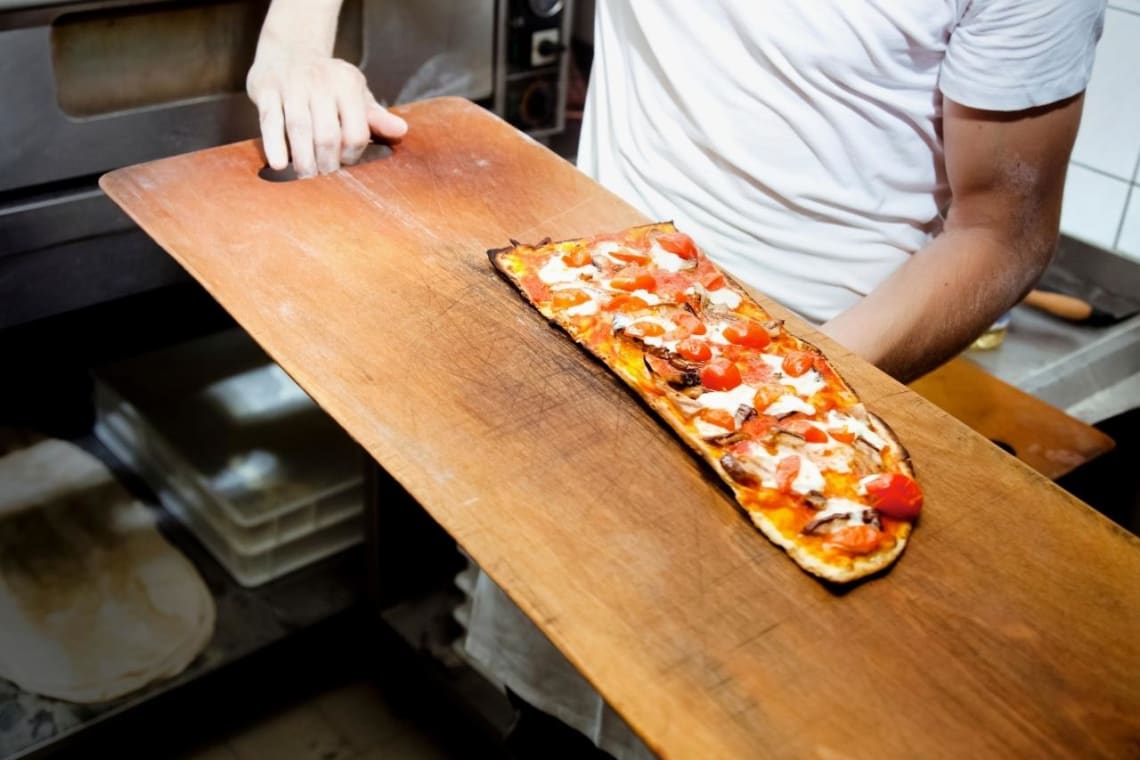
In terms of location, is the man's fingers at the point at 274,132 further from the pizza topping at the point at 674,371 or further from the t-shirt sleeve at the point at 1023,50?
the t-shirt sleeve at the point at 1023,50

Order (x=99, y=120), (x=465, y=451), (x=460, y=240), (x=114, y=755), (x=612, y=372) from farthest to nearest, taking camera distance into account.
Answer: (x=114, y=755) < (x=99, y=120) < (x=460, y=240) < (x=612, y=372) < (x=465, y=451)

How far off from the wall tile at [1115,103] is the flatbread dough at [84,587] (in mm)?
1833

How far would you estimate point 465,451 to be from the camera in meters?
1.00

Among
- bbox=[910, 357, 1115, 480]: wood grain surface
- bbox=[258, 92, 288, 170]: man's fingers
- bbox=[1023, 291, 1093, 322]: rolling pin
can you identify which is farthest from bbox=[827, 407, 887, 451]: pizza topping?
bbox=[1023, 291, 1093, 322]: rolling pin

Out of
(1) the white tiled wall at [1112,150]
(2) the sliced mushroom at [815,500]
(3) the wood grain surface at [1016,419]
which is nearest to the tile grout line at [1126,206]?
(1) the white tiled wall at [1112,150]

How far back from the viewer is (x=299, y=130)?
1.33 m

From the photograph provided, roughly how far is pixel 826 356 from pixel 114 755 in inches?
54.7

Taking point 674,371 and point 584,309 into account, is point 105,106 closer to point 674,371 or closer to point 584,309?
point 584,309

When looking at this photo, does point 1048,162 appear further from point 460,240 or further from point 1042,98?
point 460,240

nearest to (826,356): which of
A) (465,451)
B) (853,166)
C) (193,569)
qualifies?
(853,166)

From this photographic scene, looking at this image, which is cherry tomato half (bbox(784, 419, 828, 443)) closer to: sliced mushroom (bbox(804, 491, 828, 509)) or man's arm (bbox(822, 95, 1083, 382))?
sliced mushroom (bbox(804, 491, 828, 509))

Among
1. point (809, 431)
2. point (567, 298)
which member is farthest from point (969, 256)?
point (567, 298)

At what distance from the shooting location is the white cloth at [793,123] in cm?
114

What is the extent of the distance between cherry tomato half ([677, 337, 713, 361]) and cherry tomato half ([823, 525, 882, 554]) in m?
0.25
